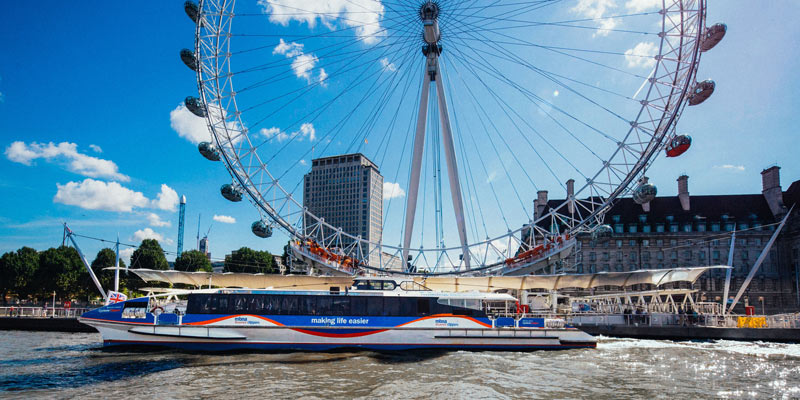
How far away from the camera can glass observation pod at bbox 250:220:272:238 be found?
141 ft

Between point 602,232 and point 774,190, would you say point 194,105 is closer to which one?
point 602,232

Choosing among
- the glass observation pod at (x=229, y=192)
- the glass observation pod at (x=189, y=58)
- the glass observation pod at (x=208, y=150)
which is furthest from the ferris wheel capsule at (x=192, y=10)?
the glass observation pod at (x=229, y=192)

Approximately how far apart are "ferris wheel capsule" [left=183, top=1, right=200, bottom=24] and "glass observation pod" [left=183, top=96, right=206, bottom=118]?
242 inches

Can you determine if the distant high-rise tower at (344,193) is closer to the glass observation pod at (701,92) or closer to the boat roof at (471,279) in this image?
the boat roof at (471,279)

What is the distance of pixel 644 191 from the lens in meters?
36.1

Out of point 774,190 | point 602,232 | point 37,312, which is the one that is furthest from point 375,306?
point 774,190

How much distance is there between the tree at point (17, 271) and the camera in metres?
66.9

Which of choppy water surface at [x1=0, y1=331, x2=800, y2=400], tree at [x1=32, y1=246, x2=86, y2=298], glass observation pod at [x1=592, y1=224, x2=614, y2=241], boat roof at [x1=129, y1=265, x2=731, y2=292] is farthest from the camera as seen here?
tree at [x1=32, y1=246, x2=86, y2=298]

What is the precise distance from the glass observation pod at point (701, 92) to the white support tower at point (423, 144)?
1713cm

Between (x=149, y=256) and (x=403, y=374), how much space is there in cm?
6345

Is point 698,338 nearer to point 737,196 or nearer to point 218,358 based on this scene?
point 218,358

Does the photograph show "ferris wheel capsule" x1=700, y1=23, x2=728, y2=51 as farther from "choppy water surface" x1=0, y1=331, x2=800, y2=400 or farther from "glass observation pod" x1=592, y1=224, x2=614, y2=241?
"choppy water surface" x1=0, y1=331, x2=800, y2=400

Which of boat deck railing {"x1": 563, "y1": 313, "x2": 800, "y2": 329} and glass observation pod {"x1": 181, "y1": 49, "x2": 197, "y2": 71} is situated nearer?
glass observation pod {"x1": 181, "y1": 49, "x2": 197, "y2": 71}

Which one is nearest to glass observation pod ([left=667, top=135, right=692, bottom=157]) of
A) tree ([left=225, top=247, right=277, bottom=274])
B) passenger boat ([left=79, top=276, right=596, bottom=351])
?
passenger boat ([left=79, top=276, right=596, bottom=351])
